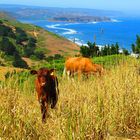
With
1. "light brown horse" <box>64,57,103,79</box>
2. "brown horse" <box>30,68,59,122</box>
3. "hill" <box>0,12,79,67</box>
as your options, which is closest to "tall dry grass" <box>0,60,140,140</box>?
"brown horse" <box>30,68,59,122</box>

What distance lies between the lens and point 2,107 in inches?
241

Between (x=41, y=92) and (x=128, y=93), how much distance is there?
7.70 ft

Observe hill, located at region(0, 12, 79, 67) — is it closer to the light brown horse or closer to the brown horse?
the light brown horse

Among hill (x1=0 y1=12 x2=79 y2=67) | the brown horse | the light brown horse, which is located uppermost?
the brown horse

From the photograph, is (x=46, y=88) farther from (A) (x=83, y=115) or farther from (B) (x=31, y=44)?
(B) (x=31, y=44)

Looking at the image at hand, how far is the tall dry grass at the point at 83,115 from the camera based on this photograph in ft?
18.1

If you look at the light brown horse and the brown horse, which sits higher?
the brown horse

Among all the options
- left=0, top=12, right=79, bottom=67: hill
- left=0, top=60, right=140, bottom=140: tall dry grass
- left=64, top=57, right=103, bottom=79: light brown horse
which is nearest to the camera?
left=0, top=60, right=140, bottom=140: tall dry grass

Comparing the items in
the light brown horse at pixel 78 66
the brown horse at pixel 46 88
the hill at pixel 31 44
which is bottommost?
the hill at pixel 31 44

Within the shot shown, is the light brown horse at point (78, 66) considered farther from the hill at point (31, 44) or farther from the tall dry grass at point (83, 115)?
the hill at point (31, 44)

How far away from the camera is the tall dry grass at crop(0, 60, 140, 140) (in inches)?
218

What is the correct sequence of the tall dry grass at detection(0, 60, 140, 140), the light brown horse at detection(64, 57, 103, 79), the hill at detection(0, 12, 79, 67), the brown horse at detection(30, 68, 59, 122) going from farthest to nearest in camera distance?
1. the hill at detection(0, 12, 79, 67)
2. the light brown horse at detection(64, 57, 103, 79)
3. the brown horse at detection(30, 68, 59, 122)
4. the tall dry grass at detection(0, 60, 140, 140)

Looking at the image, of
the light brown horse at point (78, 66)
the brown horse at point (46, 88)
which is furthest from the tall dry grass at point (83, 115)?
the light brown horse at point (78, 66)

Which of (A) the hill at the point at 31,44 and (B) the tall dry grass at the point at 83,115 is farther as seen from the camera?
(A) the hill at the point at 31,44
